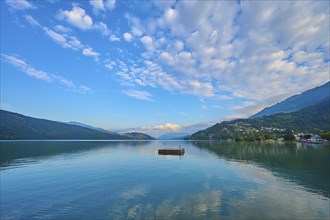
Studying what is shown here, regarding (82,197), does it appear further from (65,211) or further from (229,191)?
(229,191)

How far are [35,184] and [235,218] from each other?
47.8 metres

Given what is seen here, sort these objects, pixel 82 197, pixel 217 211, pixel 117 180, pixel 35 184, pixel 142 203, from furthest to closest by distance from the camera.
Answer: pixel 117 180 < pixel 35 184 < pixel 82 197 < pixel 142 203 < pixel 217 211

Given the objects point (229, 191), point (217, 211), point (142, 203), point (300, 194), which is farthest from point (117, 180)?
point (300, 194)

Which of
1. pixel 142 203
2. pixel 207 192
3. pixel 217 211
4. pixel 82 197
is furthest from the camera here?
pixel 207 192

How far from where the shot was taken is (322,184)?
51.9 m

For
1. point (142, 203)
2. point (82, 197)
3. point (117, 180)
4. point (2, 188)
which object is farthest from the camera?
point (117, 180)

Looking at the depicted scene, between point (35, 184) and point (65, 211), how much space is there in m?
26.1

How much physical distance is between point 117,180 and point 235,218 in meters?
37.3

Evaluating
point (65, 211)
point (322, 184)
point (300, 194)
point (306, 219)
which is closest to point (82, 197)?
point (65, 211)

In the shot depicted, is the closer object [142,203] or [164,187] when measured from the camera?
[142,203]

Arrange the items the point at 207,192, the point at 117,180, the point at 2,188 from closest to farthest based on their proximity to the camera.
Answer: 1. the point at 207,192
2. the point at 2,188
3. the point at 117,180

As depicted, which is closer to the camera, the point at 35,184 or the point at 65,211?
the point at 65,211

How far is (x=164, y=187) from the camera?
50.5 metres

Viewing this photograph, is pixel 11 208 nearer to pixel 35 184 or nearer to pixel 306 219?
pixel 35 184
